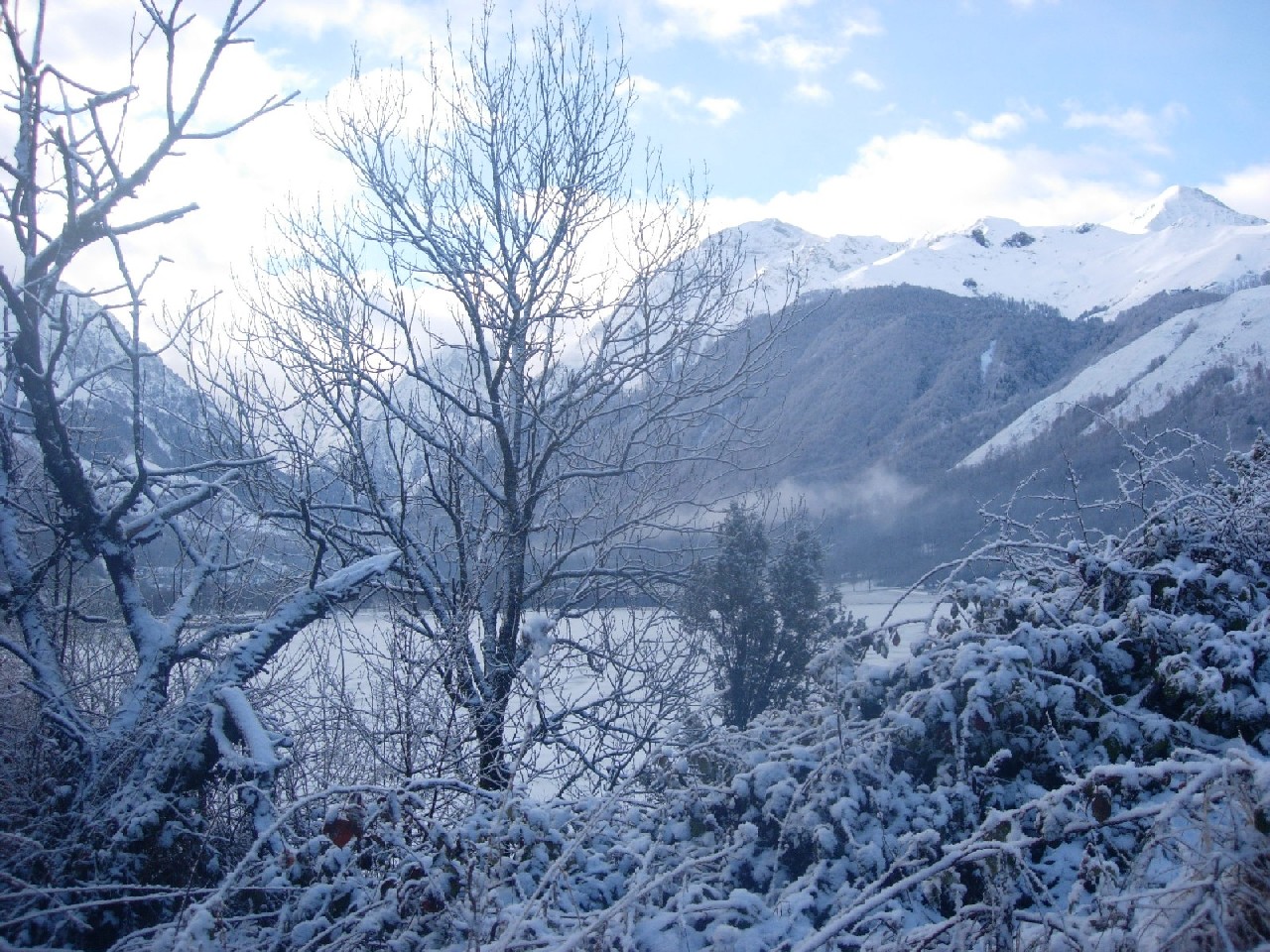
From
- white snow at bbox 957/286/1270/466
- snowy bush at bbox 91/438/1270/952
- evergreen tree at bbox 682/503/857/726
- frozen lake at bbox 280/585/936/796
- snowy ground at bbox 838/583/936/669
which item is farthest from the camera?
white snow at bbox 957/286/1270/466

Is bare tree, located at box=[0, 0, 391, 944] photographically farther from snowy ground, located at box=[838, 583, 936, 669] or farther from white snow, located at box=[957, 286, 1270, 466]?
white snow, located at box=[957, 286, 1270, 466]

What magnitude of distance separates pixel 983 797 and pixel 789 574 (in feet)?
39.9

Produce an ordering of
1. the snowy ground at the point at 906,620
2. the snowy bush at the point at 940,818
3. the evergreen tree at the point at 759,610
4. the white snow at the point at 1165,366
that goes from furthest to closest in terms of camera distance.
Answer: the white snow at the point at 1165,366
the evergreen tree at the point at 759,610
the snowy ground at the point at 906,620
the snowy bush at the point at 940,818

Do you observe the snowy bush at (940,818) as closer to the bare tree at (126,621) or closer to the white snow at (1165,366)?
the bare tree at (126,621)

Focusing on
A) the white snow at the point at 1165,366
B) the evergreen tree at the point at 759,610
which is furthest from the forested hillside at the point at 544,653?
the white snow at the point at 1165,366

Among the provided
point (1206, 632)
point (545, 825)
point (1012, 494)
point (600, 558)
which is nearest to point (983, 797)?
point (1206, 632)

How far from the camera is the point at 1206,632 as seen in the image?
3189 millimetres

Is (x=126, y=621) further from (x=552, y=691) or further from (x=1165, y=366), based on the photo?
(x=1165, y=366)

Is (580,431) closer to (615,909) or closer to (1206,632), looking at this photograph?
(1206,632)

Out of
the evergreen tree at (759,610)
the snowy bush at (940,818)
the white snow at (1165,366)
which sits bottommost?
the evergreen tree at (759,610)

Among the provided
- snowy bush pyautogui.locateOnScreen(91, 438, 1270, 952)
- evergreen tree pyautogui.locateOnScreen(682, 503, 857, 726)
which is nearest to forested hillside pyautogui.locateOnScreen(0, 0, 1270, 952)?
snowy bush pyautogui.locateOnScreen(91, 438, 1270, 952)

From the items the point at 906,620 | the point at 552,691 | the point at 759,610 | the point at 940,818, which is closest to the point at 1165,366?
the point at 759,610

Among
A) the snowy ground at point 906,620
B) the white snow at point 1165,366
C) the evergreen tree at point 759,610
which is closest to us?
the snowy ground at point 906,620

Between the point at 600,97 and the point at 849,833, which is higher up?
the point at 600,97
